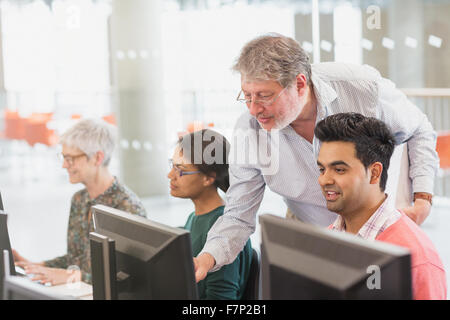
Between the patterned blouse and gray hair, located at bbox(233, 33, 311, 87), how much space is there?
0.93m

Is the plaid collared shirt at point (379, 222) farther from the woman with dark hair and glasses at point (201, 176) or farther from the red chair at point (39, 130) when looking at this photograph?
the red chair at point (39, 130)

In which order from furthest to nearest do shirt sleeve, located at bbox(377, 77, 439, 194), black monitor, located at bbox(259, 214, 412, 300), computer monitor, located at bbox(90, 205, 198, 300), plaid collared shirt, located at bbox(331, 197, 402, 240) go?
1. shirt sleeve, located at bbox(377, 77, 439, 194)
2. plaid collared shirt, located at bbox(331, 197, 402, 240)
3. computer monitor, located at bbox(90, 205, 198, 300)
4. black monitor, located at bbox(259, 214, 412, 300)

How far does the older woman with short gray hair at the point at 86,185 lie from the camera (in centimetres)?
267

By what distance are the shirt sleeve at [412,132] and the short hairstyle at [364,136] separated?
39 cm


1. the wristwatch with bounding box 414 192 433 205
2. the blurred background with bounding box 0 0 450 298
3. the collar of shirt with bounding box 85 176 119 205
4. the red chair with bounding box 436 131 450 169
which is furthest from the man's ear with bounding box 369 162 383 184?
the red chair with bounding box 436 131 450 169

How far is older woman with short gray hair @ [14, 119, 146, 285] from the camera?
8.77ft

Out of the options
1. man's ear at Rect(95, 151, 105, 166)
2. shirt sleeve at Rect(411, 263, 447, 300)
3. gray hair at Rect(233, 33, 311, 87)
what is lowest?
shirt sleeve at Rect(411, 263, 447, 300)

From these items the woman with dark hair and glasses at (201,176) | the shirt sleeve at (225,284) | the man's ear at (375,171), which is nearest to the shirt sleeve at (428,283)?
the man's ear at (375,171)

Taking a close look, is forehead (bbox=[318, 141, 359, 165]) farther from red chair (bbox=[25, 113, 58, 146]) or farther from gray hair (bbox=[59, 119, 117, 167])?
red chair (bbox=[25, 113, 58, 146])

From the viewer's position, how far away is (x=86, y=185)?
2783 millimetres

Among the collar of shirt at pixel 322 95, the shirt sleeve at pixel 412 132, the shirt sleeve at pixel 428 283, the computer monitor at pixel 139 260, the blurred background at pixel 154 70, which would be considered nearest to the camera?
the computer monitor at pixel 139 260

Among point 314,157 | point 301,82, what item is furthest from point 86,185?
point 301,82

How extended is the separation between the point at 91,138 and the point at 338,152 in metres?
1.43

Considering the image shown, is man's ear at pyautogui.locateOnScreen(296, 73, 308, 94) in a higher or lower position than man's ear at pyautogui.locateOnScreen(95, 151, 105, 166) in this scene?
higher
